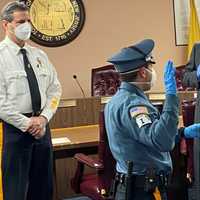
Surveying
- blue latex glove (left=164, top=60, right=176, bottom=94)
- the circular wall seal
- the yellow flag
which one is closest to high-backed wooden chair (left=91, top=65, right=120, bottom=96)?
the circular wall seal

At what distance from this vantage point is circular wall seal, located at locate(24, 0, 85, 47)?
182 inches

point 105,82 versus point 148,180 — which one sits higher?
point 105,82

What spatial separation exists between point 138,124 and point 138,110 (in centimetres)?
6

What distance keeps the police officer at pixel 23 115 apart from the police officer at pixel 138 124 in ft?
2.55

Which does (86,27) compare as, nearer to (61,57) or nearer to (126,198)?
(61,57)

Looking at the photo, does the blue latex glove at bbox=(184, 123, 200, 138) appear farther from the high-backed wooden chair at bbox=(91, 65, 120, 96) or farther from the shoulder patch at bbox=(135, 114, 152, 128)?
the high-backed wooden chair at bbox=(91, 65, 120, 96)

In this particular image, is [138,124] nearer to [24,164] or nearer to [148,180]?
[148,180]

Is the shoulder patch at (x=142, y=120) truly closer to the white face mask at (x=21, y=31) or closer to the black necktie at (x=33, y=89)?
the black necktie at (x=33, y=89)

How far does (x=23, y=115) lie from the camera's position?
2.53 metres

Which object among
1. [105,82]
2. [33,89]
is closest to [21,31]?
[33,89]

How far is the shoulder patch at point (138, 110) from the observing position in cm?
174

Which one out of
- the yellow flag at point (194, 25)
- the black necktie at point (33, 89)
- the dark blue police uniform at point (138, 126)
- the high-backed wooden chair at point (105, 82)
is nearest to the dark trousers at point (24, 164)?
the black necktie at point (33, 89)

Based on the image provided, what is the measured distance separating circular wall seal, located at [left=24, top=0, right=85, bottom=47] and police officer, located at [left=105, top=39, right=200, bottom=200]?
2867mm

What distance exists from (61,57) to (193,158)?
235cm
